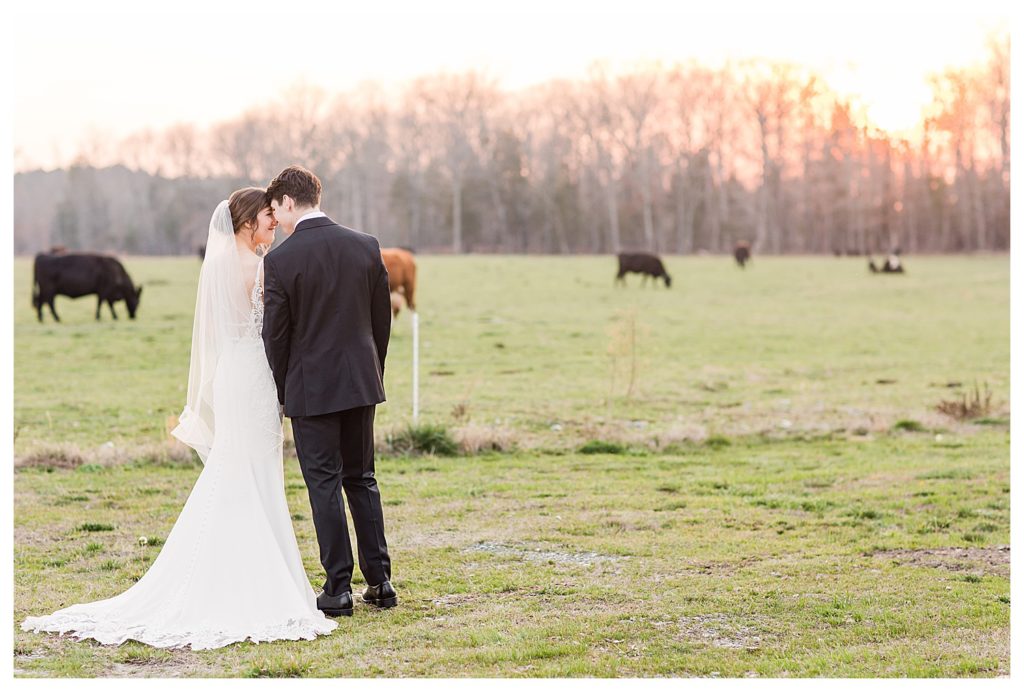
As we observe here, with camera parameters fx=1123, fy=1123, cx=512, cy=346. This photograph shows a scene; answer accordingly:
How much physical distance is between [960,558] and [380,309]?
378cm

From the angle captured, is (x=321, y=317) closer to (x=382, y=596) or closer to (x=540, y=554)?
(x=382, y=596)

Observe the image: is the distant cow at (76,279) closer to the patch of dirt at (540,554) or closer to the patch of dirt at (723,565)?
the patch of dirt at (540,554)

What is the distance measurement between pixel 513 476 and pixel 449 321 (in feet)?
53.1

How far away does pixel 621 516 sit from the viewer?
777 cm

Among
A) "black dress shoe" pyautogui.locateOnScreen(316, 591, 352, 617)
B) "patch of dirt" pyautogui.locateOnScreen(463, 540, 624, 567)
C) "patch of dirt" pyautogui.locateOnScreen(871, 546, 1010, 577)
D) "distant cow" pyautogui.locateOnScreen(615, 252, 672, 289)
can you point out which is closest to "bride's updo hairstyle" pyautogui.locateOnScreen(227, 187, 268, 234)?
"black dress shoe" pyautogui.locateOnScreen(316, 591, 352, 617)

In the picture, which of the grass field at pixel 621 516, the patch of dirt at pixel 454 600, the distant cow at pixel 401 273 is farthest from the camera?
the distant cow at pixel 401 273

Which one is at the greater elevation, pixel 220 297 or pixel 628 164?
pixel 628 164

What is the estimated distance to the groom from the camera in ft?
17.2

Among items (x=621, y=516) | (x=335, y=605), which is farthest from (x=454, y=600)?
(x=621, y=516)

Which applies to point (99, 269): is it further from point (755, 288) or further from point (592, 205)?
point (592, 205)

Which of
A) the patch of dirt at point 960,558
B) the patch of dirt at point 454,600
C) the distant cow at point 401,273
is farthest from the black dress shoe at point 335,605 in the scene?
the distant cow at point 401,273

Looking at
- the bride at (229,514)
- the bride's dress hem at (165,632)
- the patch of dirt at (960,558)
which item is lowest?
the patch of dirt at (960,558)

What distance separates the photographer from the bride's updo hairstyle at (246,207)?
218 inches
